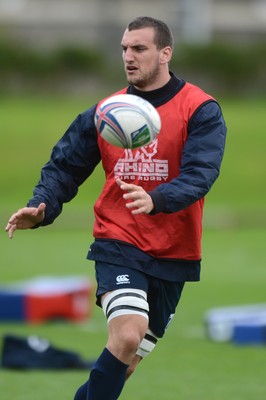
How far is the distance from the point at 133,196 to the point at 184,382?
3.18 metres

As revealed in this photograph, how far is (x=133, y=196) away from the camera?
6941mm

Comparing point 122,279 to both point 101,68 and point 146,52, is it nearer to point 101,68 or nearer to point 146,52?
point 146,52

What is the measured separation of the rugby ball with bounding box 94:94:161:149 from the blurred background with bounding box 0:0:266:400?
2.45 metres

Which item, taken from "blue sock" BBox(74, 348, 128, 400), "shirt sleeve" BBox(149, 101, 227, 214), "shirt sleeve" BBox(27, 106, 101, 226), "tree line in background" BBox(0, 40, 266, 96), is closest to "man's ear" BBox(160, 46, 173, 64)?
"shirt sleeve" BBox(149, 101, 227, 214)

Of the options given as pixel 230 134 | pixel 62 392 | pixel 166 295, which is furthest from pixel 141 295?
pixel 230 134

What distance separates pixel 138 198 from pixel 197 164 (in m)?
0.48

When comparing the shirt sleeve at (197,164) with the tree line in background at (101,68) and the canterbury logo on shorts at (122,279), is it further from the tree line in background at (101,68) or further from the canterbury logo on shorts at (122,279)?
the tree line in background at (101,68)

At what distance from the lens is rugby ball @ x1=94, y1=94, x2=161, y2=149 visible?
716 centimetres

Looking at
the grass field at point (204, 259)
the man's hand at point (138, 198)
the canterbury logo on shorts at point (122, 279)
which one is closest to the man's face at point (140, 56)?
the man's hand at point (138, 198)

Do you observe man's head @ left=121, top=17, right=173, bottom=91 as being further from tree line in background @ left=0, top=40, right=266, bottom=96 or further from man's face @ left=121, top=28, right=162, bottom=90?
tree line in background @ left=0, top=40, right=266, bottom=96

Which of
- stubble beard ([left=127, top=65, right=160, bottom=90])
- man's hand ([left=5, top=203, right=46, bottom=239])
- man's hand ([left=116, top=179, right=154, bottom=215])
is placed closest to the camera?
man's hand ([left=116, top=179, right=154, bottom=215])

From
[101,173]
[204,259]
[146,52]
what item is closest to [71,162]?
[146,52]

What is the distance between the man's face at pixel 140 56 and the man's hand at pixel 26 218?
0.89 metres

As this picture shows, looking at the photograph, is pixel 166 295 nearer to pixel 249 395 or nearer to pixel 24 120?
pixel 249 395
